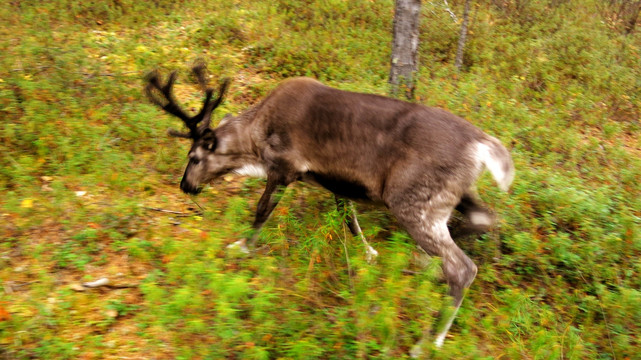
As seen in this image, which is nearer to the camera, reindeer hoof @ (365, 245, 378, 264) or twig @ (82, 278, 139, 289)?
reindeer hoof @ (365, 245, 378, 264)

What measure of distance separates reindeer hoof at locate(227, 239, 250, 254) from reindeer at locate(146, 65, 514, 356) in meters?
0.15

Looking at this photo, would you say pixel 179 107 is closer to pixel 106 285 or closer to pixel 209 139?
Answer: pixel 209 139

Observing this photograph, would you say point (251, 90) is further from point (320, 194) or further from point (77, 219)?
point (77, 219)

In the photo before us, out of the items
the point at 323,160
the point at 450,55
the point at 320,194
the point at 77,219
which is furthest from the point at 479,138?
the point at 450,55

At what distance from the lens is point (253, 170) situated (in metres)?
5.99

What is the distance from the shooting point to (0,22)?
9.99m

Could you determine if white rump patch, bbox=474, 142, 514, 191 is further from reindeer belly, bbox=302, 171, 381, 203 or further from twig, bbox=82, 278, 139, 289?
twig, bbox=82, 278, 139, 289

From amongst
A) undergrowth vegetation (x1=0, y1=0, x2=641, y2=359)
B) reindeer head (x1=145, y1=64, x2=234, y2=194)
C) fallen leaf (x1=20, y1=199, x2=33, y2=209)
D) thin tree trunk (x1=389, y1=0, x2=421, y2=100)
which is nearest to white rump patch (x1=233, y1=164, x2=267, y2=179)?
reindeer head (x1=145, y1=64, x2=234, y2=194)

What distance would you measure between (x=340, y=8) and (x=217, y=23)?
3.30m

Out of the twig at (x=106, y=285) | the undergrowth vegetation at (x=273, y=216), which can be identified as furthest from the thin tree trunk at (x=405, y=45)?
the twig at (x=106, y=285)

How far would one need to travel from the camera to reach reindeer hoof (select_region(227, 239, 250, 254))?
4881mm

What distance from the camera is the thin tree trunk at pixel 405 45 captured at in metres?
8.86

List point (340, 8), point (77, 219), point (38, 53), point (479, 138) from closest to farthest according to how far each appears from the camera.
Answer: point (479, 138) < point (77, 219) < point (38, 53) < point (340, 8)

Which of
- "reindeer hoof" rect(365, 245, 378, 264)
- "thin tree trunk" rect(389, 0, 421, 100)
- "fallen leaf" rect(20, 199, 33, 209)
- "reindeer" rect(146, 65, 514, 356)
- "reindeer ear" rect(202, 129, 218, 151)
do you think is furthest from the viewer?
"thin tree trunk" rect(389, 0, 421, 100)
